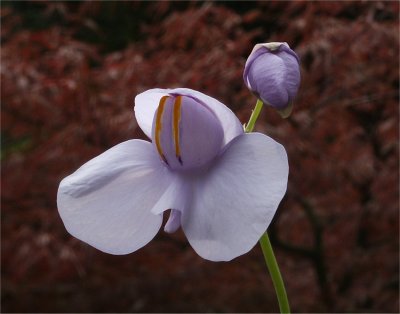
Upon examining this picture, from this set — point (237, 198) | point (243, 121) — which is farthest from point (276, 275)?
point (243, 121)

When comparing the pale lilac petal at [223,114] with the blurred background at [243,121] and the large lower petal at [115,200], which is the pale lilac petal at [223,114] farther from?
the blurred background at [243,121]

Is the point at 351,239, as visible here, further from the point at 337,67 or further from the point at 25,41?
the point at 25,41

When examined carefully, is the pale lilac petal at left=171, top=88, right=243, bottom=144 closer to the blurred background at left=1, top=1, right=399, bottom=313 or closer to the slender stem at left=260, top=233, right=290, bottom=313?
the slender stem at left=260, top=233, right=290, bottom=313

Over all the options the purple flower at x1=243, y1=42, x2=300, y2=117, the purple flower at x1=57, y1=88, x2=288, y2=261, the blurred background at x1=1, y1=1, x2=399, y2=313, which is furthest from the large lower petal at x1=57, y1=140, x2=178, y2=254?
the blurred background at x1=1, y1=1, x2=399, y2=313

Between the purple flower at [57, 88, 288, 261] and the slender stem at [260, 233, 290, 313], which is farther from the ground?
the purple flower at [57, 88, 288, 261]

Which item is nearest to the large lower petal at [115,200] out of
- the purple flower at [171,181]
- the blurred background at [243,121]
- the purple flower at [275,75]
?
the purple flower at [171,181]

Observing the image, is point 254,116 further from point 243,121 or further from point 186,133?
point 243,121
